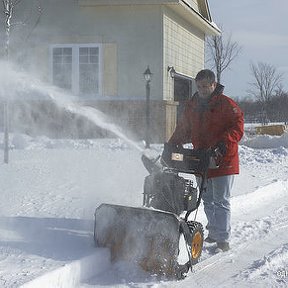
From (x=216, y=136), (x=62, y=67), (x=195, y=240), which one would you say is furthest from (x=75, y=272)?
(x=62, y=67)

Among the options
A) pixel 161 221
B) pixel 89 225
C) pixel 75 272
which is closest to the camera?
pixel 75 272

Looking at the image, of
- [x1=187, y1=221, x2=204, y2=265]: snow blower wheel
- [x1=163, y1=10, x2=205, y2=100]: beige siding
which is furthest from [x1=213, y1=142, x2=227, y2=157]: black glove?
[x1=163, y1=10, x2=205, y2=100]: beige siding

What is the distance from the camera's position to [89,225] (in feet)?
17.9

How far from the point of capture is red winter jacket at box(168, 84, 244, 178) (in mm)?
5027

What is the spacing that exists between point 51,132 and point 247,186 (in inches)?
316

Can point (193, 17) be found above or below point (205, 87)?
above

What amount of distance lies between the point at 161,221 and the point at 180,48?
558 inches

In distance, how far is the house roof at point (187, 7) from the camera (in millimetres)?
15305

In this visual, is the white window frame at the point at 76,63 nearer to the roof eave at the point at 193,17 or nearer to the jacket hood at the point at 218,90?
the roof eave at the point at 193,17

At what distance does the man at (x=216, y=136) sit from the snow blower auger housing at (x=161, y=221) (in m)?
0.22

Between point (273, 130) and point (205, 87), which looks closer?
point (205, 87)

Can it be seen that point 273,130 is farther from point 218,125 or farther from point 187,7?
point 218,125

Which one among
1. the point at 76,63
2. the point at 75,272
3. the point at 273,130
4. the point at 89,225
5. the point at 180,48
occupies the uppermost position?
the point at 180,48

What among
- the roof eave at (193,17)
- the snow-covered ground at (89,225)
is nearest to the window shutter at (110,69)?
the roof eave at (193,17)
